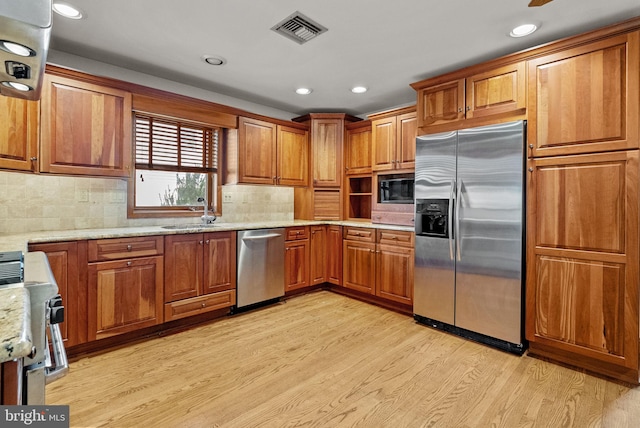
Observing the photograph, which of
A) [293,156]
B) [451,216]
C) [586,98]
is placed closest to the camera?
[586,98]

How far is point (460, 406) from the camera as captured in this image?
1.92 m

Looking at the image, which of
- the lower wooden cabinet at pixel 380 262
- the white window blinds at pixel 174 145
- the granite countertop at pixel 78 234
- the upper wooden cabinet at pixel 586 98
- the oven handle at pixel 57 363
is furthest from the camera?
the lower wooden cabinet at pixel 380 262

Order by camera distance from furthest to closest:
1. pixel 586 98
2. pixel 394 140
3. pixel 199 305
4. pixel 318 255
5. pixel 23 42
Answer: pixel 318 255 < pixel 394 140 < pixel 199 305 < pixel 586 98 < pixel 23 42

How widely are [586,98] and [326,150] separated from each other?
110 inches

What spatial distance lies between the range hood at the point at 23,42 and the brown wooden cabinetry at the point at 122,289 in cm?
146

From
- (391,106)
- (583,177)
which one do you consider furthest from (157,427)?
(391,106)

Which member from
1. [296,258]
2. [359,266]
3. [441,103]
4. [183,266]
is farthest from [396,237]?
[183,266]

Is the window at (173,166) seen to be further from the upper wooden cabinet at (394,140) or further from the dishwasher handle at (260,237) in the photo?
the upper wooden cabinet at (394,140)

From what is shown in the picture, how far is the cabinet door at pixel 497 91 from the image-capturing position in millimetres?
2582

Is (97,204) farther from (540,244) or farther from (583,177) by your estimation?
(583,177)

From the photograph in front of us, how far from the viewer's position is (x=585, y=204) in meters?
2.29

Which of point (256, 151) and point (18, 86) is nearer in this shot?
point (18, 86)

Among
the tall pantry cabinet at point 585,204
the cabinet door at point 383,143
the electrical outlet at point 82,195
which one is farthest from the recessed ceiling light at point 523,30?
the electrical outlet at point 82,195

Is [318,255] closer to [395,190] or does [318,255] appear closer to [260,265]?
[260,265]
